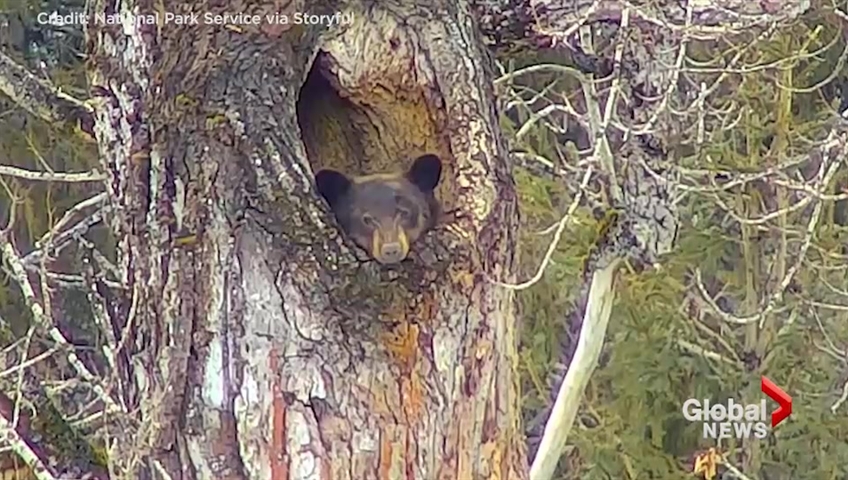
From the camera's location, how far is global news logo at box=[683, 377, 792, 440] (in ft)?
18.5

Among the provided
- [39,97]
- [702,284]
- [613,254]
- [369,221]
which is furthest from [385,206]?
[702,284]

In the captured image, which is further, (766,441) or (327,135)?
(766,441)

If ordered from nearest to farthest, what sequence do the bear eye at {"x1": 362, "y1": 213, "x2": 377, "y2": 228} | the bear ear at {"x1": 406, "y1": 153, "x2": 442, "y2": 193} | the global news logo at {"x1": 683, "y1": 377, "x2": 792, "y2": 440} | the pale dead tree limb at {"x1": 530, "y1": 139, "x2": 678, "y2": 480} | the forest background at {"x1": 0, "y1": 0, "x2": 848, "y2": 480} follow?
the bear ear at {"x1": 406, "y1": 153, "x2": 442, "y2": 193} → the bear eye at {"x1": 362, "y1": 213, "x2": 377, "y2": 228} → the pale dead tree limb at {"x1": 530, "y1": 139, "x2": 678, "y2": 480} → the forest background at {"x1": 0, "y1": 0, "x2": 848, "y2": 480} → the global news logo at {"x1": 683, "y1": 377, "x2": 792, "y2": 440}

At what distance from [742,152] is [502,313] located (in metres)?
3.21

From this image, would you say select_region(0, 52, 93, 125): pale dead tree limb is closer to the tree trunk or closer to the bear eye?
the tree trunk

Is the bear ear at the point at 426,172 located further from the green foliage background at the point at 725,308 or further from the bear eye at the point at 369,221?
the green foliage background at the point at 725,308

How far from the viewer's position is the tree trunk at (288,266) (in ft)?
7.93

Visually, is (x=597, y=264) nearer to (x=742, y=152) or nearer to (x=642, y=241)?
(x=642, y=241)

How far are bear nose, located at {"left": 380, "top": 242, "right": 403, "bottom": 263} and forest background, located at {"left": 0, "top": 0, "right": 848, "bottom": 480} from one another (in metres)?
2.35

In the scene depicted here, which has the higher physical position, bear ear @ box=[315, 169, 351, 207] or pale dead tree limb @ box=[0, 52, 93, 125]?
pale dead tree limb @ box=[0, 52, 93, 125]

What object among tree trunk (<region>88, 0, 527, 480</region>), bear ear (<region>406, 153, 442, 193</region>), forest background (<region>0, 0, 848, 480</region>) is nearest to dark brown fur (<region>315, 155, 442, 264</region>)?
bear ear (<region>406, 153, 442, 193</region>)

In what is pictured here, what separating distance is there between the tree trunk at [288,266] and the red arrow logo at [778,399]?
310 centimetres

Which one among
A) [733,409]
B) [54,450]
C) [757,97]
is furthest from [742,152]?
[54,450]

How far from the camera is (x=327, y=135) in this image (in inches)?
122
